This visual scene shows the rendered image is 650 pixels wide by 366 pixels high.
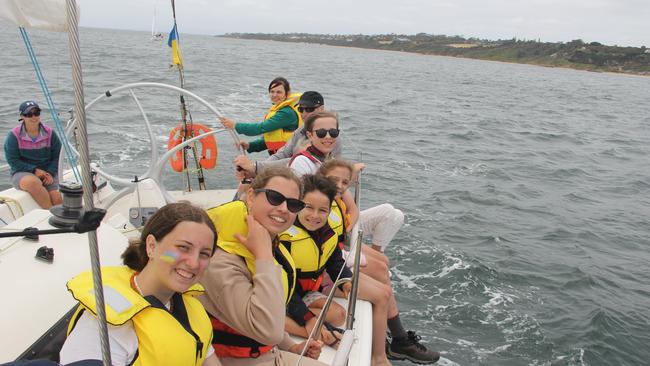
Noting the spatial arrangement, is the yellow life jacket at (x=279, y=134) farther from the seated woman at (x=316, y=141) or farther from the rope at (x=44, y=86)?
the rope at (x=44, y=86)

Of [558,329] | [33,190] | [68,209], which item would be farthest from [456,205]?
[68,209]

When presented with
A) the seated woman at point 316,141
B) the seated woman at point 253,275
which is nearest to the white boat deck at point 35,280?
the seated woman at point 253,275

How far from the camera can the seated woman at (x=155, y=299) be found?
1.42m

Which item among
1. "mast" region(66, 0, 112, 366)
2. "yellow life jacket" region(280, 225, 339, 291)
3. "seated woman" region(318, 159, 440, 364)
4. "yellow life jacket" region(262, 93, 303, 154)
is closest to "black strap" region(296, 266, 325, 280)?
"yellow life jacket" region(280, 225, 339, 291)

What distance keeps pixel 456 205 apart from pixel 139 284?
7.47m

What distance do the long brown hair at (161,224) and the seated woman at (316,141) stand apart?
1.57 metres

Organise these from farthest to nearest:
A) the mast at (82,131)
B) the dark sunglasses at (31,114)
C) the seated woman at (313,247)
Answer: the dark sunglasses at (31,114) → the seated woman at (313,247) → the mast at (82,131)

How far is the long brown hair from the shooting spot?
1.59m

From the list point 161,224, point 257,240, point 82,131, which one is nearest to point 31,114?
point 257,240

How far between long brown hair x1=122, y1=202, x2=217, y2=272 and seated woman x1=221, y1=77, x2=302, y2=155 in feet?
8.30

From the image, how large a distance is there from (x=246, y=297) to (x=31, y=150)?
369cm

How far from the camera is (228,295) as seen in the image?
1.91 metres

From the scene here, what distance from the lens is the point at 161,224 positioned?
1.59 m

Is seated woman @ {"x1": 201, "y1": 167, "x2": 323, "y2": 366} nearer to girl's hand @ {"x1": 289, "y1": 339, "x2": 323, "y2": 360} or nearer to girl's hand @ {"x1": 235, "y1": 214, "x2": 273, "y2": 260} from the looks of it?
girl's hand @ {"x1": 235, "y1": 214, "x2": 273, "y2": 260}
